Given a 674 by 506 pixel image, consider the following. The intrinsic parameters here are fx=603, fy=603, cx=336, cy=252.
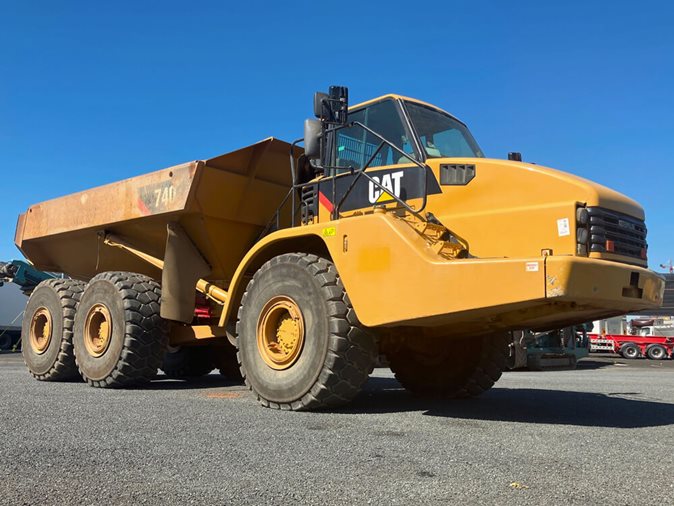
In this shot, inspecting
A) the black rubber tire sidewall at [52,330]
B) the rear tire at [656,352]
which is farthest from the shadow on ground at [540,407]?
the rear tire at [656,352]

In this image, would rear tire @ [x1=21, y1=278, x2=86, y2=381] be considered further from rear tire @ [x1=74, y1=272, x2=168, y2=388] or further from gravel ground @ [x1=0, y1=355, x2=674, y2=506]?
gravel ground @ [x1=0, y1=355, x2=674, y2=506]

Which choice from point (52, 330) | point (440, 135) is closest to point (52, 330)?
point (52, 330)

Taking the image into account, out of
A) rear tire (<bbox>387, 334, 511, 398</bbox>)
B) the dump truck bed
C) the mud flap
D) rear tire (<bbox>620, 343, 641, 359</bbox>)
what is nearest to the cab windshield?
rear tire (<bbox>387, 334, 511, 398</bbox>)

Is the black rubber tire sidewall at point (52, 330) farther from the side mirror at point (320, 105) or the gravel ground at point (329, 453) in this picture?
the side mirror at point (320, 105)

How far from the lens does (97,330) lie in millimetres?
7723

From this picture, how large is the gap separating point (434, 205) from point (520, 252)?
0.85m

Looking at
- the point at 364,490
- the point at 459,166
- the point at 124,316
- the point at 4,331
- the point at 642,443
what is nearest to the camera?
the point at 364,490

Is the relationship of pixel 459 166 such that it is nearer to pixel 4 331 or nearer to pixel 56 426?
pixel 56 426

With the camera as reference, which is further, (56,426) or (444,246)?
(444,246)

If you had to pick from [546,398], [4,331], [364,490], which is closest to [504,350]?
[546,398]

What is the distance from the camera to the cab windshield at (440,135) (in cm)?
545

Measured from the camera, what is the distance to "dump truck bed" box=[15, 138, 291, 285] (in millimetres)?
6969

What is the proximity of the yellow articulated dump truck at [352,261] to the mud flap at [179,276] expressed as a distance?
2 cm

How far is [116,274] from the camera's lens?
7.55 metres
